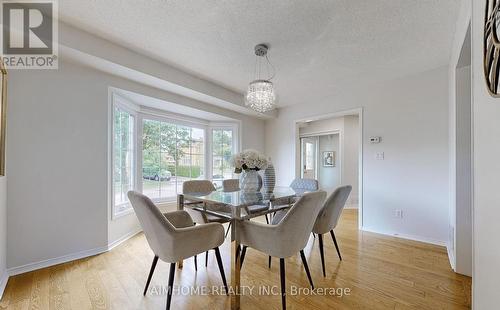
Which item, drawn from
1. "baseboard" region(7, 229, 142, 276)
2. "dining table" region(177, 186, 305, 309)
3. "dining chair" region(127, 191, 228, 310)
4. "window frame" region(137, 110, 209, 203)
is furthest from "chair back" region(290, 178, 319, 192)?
"baseboard" region(7, 229, 142, 276)

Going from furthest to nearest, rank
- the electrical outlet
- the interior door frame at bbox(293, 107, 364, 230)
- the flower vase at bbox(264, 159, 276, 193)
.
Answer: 1. the interior door frame at bbox(293, 107, 364, 230)
2. the electrical outlet
3. the flower vase at bbox(264, 159, 276, 193)

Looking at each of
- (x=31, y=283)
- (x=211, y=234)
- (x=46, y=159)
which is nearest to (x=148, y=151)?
(x=46, y=159)

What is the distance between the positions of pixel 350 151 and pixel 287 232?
175 inches

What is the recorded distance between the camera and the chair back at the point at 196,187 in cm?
268

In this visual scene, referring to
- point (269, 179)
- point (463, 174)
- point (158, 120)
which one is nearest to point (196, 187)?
point (269, 179)

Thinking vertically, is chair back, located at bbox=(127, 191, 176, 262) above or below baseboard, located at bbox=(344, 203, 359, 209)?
above

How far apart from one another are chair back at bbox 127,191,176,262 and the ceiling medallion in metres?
1.79

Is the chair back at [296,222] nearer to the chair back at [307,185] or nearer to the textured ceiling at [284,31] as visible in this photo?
the chair back at [307,185]

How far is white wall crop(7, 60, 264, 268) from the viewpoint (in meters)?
2.07

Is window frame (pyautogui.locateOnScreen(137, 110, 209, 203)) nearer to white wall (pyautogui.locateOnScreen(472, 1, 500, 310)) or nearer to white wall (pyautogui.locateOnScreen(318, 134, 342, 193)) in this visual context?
white wall (pyautogui.locateOnScreen(318, 134, 342, 193))

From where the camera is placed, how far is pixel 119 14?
186cm

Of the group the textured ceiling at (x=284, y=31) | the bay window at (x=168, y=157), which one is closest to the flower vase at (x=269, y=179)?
the textured ceiling at (x=284, y=31)

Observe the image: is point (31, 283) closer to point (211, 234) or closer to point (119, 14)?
point (211, 234)

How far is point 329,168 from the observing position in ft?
20.4
